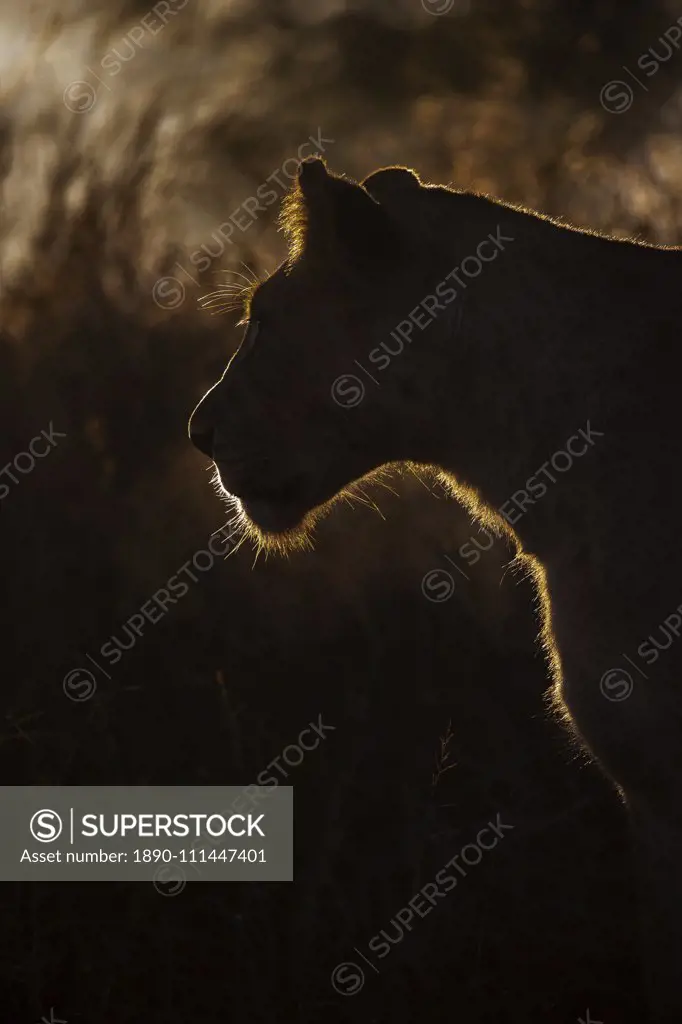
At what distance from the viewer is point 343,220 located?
3.70m

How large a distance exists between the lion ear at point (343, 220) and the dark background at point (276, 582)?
2.23 metres

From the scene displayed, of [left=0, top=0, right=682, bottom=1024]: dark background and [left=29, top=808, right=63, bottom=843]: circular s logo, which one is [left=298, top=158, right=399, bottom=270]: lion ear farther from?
[left=29, top=808, right=63, bottom=843]: circular s logo

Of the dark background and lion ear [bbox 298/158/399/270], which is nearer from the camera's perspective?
lion ear [bbox 298/158/399/270]

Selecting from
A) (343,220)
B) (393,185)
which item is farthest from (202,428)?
(393,185)

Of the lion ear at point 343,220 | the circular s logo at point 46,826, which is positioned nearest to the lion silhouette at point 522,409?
the lion ear at point 343,220

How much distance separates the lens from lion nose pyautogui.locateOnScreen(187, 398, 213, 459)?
405cm

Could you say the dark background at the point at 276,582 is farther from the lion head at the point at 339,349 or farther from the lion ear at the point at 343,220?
the lion ear at the point at 343,220

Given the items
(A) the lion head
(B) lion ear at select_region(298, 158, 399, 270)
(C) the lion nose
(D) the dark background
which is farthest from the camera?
(D) the dark background

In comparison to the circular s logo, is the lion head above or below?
above

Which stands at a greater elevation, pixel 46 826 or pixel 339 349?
pixel 339 349

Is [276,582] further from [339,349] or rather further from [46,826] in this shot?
[339,349]

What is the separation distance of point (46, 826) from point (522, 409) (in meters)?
3.31

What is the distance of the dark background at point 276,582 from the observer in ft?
16.9

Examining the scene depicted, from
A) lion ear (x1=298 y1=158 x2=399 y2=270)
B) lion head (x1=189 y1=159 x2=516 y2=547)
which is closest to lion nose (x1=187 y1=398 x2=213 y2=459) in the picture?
lion head (x1=189 y1=159 x2=516 y2=547)
